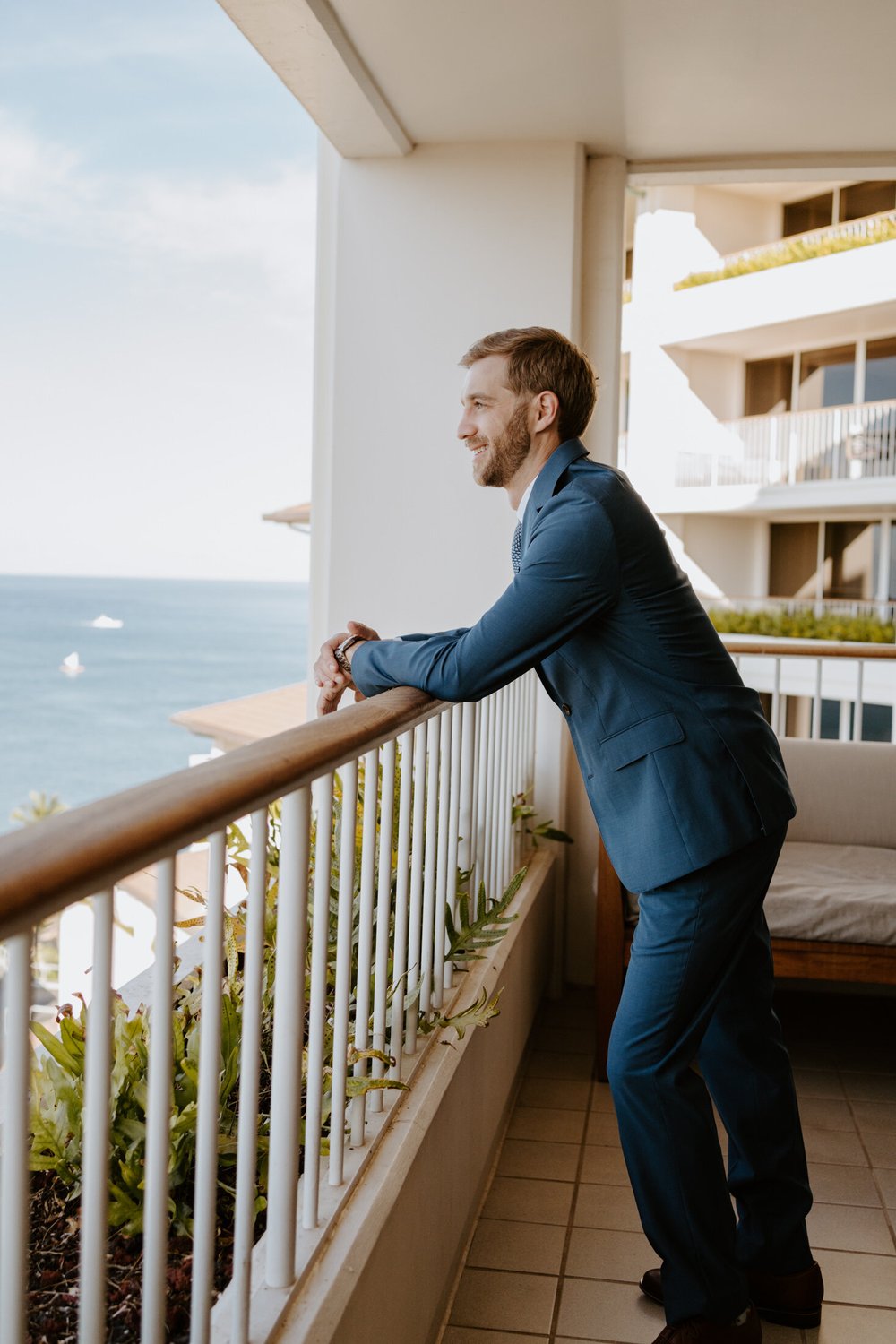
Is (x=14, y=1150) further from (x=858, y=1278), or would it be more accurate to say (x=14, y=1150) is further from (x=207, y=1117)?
(x=858, y=1278)

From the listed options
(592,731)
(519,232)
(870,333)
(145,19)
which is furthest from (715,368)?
(145,19)

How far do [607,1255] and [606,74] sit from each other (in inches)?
120

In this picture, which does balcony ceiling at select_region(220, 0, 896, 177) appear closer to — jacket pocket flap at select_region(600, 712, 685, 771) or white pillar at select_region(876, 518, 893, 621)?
jacket pocket flap at select_region(600, 712, 685, 771)

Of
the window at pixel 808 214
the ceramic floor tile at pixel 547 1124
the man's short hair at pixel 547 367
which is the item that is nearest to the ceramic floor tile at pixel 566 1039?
the ceramic floor tile at pixel 547 1124

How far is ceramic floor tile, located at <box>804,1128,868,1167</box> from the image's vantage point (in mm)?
2838

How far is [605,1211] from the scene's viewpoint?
258 cm

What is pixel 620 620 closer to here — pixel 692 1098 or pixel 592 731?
pixel 592 731

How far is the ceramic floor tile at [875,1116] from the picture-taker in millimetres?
3012

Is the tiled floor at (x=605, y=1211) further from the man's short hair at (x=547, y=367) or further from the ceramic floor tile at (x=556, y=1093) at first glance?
the man's short hair at (x=547, y=367)

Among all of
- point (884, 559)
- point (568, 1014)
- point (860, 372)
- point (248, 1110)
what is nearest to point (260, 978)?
point (248, 1110)

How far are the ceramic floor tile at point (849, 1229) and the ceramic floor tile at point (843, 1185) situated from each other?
0.03 m

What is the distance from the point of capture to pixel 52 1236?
155cm

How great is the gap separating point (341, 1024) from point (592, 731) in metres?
0.61

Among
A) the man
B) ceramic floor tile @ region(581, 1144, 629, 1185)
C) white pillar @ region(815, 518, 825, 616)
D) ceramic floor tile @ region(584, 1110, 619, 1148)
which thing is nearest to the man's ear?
the man
